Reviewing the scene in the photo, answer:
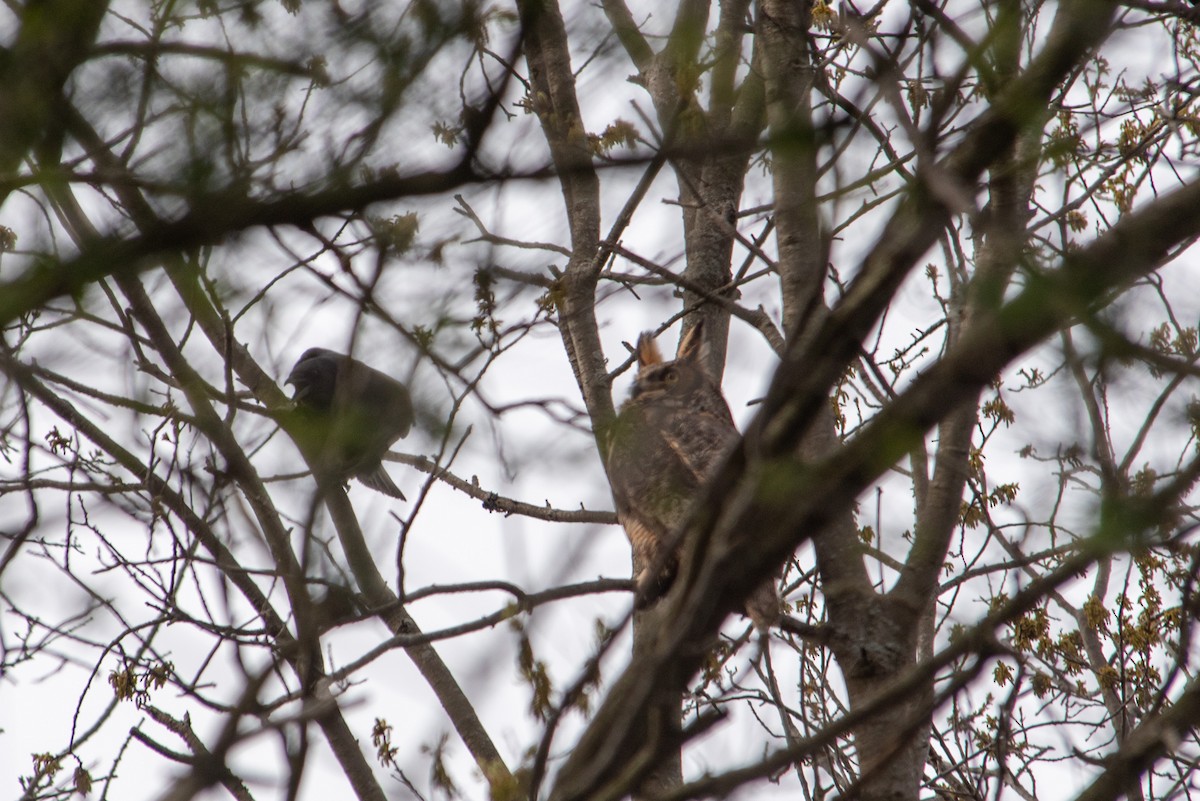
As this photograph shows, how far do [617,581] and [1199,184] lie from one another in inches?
85.5

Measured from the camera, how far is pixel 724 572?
1588 millimetres

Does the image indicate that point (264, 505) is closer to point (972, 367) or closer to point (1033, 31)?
point (972, 367)

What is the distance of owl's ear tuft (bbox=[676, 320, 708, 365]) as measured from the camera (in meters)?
4.79

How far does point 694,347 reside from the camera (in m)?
4.82

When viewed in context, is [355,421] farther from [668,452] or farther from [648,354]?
[648,354]

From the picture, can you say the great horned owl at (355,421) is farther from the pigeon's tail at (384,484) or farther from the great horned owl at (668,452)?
the pigeon's tail at (384,484)

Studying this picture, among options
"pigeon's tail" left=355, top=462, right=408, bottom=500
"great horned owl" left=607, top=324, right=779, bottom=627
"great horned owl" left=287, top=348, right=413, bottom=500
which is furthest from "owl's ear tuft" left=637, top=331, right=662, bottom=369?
"great horned owl" left=287, top=348, right=413, bottom=500

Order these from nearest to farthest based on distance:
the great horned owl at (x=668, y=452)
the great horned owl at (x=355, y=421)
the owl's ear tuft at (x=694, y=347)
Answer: the great horned owl at (x=355, y=421) → the great horned owl at (x=668, y=452) → the owl's ear tuft at (x=694, y=347)

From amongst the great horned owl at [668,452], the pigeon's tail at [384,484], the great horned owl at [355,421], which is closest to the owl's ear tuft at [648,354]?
the great horned owl at [668,452]

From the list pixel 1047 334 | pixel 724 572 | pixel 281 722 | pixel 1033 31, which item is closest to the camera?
pixel 1047 334

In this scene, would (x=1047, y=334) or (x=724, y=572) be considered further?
(x=724, y=572)

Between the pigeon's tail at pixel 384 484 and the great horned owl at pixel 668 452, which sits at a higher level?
the pigeon's tail at pixel 384 484

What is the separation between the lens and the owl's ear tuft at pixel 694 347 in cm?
479

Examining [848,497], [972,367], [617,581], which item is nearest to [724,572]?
[848,497]
